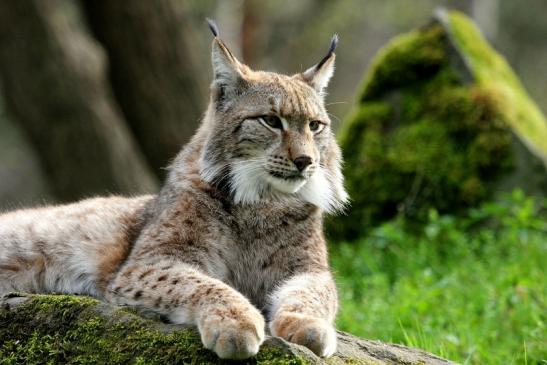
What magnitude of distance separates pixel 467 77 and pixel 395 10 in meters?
16.6

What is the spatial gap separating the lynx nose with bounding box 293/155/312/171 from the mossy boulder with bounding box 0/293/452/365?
102cm

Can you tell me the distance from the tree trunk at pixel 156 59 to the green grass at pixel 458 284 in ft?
11.8

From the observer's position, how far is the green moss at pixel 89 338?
14.0 ft

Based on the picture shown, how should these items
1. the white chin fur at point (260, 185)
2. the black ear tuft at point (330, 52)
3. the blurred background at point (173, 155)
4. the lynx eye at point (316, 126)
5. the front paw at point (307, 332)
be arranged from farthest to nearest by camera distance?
the blurred background at point (173, 155) < the black ear tuft at point (330, 52) < the lynx eye at point (316, 126) < the white chin fur at point (260, 185) < the front paw at point (307, 332)

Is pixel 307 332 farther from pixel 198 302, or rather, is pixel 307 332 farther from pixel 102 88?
pixel 102 88

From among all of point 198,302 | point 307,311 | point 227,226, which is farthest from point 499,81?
point 198,302

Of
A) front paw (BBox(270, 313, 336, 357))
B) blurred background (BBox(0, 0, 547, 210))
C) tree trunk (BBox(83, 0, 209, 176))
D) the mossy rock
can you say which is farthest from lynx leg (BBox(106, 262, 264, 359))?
tree trunk (BBox(83, 0, 209, 176))

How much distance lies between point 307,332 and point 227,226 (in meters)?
1.23

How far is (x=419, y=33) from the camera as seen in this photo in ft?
36.2

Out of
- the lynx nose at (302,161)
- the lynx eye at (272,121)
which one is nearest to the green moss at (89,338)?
the lynx nose at (302,161)

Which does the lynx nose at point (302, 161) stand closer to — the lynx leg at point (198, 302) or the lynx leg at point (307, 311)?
the lynx leg at point (307, 311)

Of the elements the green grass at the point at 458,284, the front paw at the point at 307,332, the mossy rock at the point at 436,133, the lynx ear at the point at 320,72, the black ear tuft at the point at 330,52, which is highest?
the black ear tuft at the point at 330,52

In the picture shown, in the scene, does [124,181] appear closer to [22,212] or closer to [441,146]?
[441,146]

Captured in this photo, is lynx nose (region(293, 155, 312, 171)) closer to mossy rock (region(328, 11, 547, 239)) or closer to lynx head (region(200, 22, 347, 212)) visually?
lynx head (region(200, 22, 347, 212))
